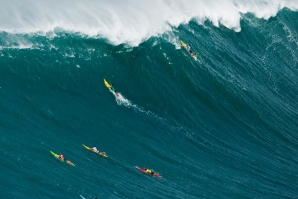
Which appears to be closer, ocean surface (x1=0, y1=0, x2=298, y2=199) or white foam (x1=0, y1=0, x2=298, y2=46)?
ocean surface (x1=0, y1=0, x2=298, y2=199)

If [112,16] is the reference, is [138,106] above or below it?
below

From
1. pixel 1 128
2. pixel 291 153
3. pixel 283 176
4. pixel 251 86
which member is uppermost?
pixel 251 86

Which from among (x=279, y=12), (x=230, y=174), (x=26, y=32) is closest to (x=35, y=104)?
(x=26, y=32)

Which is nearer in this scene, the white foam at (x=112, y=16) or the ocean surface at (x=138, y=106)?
the ocean surface at (x=138, y=106)

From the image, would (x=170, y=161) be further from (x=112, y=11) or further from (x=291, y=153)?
(x=112, y=11)
